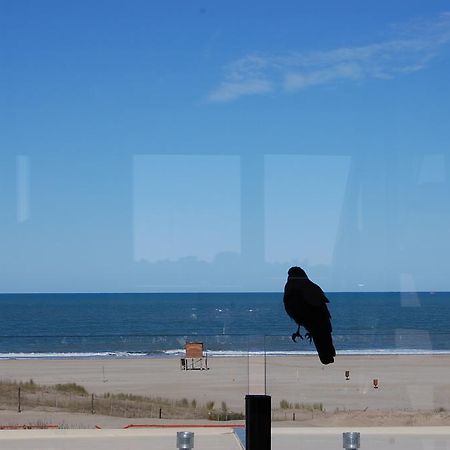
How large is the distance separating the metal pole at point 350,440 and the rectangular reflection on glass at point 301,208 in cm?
68

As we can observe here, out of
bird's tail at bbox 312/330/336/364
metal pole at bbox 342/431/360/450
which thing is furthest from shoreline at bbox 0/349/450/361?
metal pole at bbox 342/431/360/450

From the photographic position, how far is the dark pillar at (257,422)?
10.3 ft

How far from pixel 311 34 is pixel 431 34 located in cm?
54

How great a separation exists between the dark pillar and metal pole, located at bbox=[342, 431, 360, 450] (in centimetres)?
50

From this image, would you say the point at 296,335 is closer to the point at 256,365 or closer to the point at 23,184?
the point at 256,365

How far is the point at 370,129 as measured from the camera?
3.79 metres

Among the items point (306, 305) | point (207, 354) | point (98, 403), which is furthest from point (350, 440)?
point (207, 354)

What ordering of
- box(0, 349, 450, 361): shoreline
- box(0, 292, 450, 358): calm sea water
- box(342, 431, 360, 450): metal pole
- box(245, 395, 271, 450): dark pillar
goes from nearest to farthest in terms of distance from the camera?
box(245, 395, 271, 450): dark pillar < box(342, 431, 360, 450): metal pole < box(0, 292, 450, 358): calm sea water < box(0, 349, 450, 361): shoreline

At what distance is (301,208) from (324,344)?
0.60 metres

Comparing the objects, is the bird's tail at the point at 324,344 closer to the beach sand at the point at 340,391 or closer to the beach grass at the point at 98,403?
the beach sand at the point at 340,391

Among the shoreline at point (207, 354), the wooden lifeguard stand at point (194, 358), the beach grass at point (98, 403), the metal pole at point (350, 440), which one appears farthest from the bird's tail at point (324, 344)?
the wooden lifeguard stand at point (194, 358)

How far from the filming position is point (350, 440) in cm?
360

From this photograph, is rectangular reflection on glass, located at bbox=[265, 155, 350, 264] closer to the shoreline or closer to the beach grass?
the shoreline

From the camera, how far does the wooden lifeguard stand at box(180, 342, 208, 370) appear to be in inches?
290
